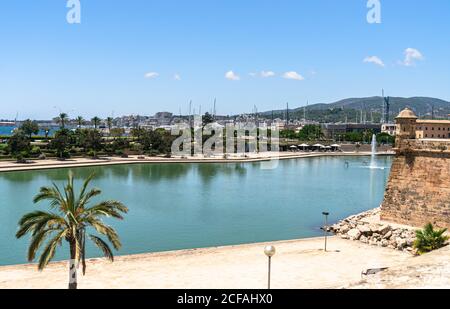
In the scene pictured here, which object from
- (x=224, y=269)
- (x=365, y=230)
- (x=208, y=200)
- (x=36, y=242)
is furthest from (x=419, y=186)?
(x=208, y=200)

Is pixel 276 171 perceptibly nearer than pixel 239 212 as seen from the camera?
No

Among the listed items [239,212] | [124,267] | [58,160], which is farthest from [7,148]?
[124,267]

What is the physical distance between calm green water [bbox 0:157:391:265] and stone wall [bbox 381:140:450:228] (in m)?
4.58

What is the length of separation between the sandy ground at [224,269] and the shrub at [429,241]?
646 millimetres

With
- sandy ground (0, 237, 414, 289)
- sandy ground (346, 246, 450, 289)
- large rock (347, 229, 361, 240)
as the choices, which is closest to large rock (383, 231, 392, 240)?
sandy ground (0, 237, 414, 289)

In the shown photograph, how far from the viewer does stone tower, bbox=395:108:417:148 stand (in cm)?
2322

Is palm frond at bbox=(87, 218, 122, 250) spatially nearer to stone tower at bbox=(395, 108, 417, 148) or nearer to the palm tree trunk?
the palm tree trunk

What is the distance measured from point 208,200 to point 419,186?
58.7ft

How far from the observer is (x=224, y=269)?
56.9 feet

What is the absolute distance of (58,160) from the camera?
6219 cm
